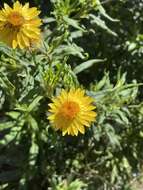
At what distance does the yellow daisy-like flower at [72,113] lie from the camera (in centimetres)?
145

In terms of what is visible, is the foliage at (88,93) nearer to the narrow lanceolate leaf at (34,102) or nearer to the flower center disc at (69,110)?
the narrow lanceolate leaf at (34,102)

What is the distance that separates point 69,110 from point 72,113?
0.6 inches

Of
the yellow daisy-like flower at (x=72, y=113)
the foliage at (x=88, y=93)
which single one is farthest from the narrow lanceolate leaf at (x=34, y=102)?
the yellow daisy-like flower at (x=72, y=113)

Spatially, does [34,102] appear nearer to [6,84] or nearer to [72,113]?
[6,84]

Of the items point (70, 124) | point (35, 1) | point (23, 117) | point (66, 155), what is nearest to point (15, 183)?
point (66, 155)

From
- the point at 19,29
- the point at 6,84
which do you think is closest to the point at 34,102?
the point at 6,84

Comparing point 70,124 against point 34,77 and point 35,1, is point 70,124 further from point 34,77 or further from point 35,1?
point 35,1

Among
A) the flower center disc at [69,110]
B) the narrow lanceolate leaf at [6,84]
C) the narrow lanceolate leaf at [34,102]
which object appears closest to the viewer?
the flower center disc at [69,110]

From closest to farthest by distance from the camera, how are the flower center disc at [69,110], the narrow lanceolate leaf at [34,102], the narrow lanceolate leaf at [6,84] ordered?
the flower center disc at [69,110]
the narrow lanceolate leaf at [6,84]
the narrow lanceolate leaf at [34,102]

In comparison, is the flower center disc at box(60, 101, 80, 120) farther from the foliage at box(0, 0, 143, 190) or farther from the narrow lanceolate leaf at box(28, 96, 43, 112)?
the narrow lanceolate leaf at box(28, 96, 43, 112)

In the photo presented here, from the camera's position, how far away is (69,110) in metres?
1.44

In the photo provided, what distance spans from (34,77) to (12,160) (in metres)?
0.79

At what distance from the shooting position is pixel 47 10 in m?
2.39

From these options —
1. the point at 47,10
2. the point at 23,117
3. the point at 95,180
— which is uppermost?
the point at 47,10
